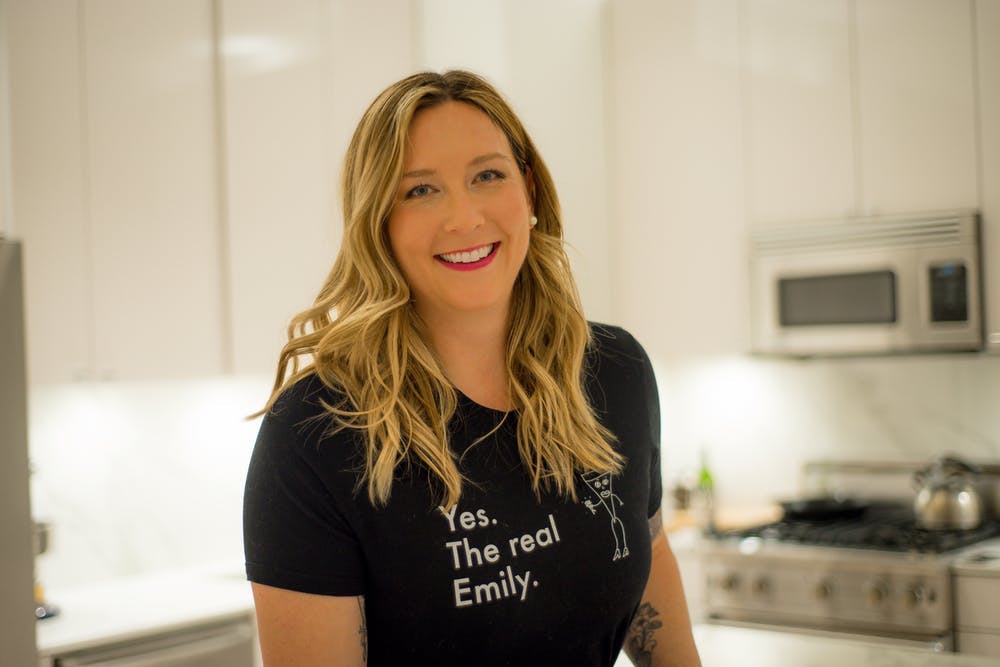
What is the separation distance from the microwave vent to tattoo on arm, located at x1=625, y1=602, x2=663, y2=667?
2342 millimetres

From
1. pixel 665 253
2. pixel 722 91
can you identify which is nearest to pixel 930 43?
pixel 722 91

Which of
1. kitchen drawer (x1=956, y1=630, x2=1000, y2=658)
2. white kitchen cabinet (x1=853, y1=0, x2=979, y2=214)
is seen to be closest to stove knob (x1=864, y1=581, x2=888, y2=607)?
kitchen drawer (x1=956, y1=630, x2=1000, y2=658)

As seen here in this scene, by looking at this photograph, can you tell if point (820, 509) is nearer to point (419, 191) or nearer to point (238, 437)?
point (238, 437)

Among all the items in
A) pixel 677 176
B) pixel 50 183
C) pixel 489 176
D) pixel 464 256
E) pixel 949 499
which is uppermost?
pixel 677 176

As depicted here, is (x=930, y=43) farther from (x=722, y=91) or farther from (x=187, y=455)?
(x=187, y=455)

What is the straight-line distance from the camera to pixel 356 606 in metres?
1.34

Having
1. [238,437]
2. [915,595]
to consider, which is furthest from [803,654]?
[238,437]

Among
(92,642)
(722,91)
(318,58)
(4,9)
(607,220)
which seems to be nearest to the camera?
(92,642)

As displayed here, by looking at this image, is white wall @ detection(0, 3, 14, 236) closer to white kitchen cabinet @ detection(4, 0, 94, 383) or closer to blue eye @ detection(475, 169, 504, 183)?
white kitchen cabinet @ detection(4, 0, 94, 383)

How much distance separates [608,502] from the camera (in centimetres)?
152

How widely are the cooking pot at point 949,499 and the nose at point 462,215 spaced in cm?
266

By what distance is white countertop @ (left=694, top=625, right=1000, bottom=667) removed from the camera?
5.90ft

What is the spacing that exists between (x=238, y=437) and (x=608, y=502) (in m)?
2.69

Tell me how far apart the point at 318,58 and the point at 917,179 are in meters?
1.99
